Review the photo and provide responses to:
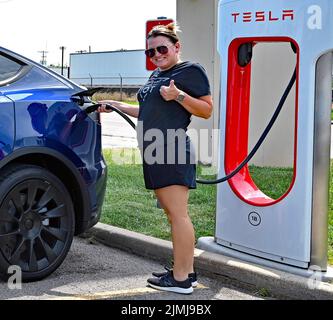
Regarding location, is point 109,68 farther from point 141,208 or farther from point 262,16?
point 262,16

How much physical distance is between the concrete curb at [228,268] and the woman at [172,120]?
1.68 feet

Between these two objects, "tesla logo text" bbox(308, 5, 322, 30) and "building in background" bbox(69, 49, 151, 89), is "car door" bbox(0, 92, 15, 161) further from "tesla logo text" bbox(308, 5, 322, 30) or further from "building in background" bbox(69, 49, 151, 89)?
"building in background" bbox(69, 49, 151, 89)

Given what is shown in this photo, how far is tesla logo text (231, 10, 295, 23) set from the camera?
422 cm

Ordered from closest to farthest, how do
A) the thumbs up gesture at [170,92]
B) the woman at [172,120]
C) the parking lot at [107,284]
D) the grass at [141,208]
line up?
the thumbs up gesture at [170,92] → the woman at [172,120] → the parking lot at [107,284] → the grass at [141,208]

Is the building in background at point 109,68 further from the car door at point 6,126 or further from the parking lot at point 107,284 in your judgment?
the car door at point 6,126

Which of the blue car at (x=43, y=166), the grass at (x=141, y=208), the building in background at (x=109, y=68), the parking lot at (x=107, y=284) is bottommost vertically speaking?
the parking lot at (x=107, y=284)

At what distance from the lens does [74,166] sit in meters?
4.32

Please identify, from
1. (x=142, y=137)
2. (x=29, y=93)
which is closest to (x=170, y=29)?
(x=142, y=137)

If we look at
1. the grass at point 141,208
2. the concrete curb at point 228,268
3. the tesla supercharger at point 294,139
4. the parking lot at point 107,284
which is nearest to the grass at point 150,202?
the grass at point 141,208

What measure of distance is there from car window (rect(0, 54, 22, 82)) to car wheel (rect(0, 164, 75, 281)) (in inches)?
25.6

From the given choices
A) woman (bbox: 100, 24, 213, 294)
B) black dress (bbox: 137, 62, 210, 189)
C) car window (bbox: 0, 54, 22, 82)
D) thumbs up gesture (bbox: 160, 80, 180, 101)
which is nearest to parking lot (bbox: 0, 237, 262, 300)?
woman (bbox: 100, 24, 213, 294)

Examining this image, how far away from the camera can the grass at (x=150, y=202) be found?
561cm
